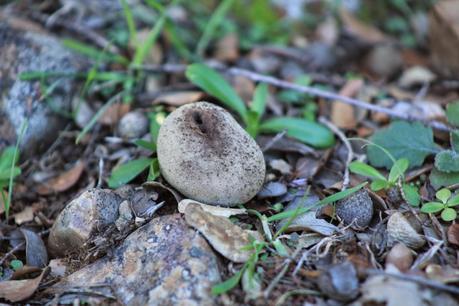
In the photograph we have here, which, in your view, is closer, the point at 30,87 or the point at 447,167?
the point at 447,167

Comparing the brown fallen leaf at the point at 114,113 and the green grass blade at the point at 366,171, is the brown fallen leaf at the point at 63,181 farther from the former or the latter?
the green grass blade at the point at 366,171

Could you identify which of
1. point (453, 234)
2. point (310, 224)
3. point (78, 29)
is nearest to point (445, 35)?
point (453, 234)

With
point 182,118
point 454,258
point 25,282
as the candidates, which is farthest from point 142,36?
point 454,258

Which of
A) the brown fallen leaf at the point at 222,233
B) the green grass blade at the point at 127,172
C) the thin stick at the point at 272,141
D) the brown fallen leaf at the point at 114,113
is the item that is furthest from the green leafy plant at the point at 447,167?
the brown fallen leaf at the point at 114,113

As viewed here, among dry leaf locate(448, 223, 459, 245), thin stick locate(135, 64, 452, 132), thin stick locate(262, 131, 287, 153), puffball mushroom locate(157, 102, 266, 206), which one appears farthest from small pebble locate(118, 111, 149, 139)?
dry leaf locate(448, 223, 459, 245)

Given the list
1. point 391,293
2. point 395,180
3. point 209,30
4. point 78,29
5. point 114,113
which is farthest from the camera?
point 209,30

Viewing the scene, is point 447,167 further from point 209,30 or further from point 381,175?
point 209,30

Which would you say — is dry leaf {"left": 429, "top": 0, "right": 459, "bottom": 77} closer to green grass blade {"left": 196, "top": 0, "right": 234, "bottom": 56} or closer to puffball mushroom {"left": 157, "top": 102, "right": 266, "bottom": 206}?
green grass blade {"left": 196, "top": 0, "right": 234, "bottom": 56}
